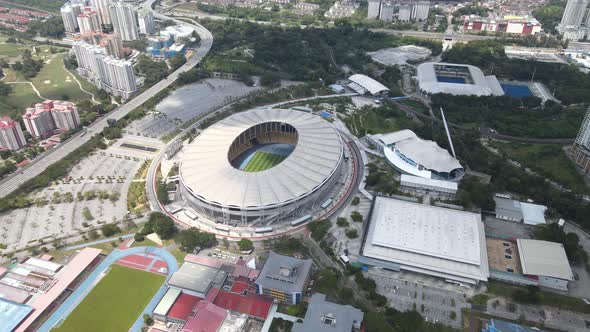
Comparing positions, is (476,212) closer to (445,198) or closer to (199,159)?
(445,198)

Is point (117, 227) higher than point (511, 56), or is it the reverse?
point (511, 56)

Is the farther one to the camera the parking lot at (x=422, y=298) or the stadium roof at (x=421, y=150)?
the stadium roof at (x=421, y=150)

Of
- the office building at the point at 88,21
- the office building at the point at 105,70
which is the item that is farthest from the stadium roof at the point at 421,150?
the office building at the point at 88,21

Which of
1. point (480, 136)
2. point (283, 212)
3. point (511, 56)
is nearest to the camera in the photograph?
point (283, 212)

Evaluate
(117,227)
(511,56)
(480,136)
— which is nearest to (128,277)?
(117,227)

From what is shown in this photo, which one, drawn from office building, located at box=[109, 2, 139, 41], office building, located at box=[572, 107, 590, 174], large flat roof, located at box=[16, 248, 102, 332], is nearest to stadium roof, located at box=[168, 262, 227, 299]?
large flat roof, located at box=[16, 248, 102, 332]

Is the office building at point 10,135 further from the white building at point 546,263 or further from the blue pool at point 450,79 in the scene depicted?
the blue pool at point 450,79
